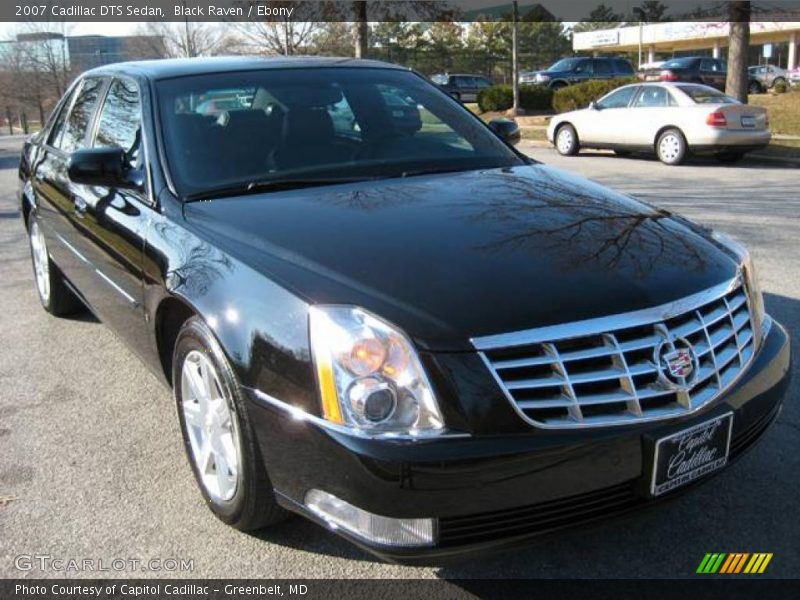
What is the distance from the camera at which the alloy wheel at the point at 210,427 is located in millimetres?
2703

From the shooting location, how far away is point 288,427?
7.68 feet

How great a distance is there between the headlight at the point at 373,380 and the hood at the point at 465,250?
0.21 feet

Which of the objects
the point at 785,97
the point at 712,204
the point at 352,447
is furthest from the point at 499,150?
the point at 785,97

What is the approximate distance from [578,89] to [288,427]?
22.2 meters

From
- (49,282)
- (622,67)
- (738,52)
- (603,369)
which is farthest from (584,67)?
(603,369)

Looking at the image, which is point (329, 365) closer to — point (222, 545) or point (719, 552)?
point (222, 545)

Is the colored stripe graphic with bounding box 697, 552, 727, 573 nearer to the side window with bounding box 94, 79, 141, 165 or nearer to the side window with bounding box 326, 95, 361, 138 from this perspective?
the side window with bounding box 326, 95, 361, 138

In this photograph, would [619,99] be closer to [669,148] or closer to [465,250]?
[669,148]

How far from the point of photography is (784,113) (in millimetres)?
19672

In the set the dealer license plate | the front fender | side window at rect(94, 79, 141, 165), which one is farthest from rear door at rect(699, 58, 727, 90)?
the front fender

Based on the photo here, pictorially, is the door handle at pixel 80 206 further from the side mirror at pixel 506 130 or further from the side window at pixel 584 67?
the side window at pixel 584 67

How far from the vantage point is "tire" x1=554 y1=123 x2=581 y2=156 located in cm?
1566

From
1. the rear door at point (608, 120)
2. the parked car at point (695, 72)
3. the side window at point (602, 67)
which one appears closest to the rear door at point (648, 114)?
the rear door at point (608, 120)

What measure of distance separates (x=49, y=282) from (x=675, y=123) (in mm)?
10903
